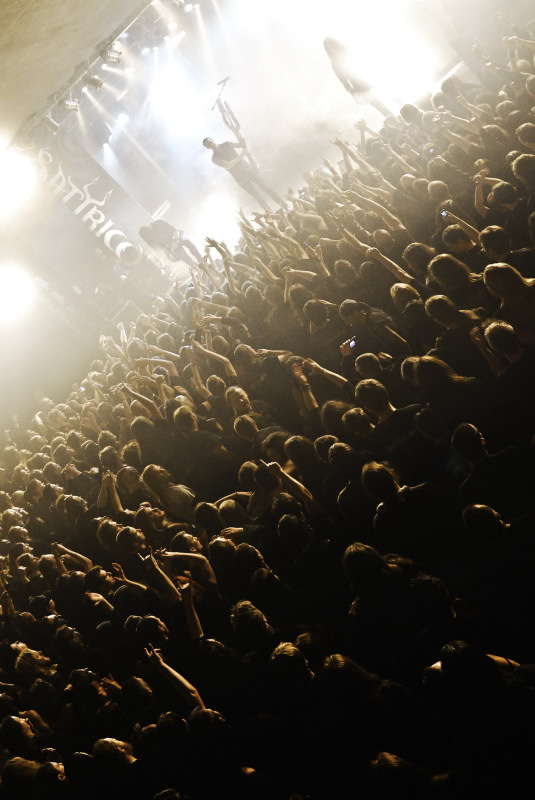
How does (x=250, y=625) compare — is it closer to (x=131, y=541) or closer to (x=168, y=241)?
(x=131, y=541)

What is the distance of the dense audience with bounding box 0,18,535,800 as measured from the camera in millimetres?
2113

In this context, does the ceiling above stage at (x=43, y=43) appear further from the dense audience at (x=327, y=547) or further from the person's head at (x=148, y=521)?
the person's head at (x=148, y=521)

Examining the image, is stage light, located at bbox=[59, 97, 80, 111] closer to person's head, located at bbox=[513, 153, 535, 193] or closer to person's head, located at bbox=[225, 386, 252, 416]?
person's head, located at bbox=[225, 386, 252, 416]

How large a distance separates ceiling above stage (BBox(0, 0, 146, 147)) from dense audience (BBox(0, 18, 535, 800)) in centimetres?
364

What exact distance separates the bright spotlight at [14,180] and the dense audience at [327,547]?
861 centimetres

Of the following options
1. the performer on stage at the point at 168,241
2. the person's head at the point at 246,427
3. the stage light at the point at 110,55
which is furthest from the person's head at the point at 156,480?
the performer on stage at the point at 168,241

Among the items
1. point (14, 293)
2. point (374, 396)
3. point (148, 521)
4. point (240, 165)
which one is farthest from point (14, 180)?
point (374, 396)

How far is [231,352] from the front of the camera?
5.60 metres

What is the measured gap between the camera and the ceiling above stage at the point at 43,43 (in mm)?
5945

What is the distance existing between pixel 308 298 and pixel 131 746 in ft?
11.9

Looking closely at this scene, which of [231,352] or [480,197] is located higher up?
[231,352]

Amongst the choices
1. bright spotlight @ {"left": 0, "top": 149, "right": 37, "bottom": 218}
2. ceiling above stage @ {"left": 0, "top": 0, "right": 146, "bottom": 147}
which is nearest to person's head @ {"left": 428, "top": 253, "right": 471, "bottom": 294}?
ceiling above stage @ {"left": 0, "top": 0, "right": 146, "bottom": 147}

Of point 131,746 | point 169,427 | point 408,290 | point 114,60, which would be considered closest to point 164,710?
point 131,746

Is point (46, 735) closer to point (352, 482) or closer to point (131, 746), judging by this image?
point (131, 746)
